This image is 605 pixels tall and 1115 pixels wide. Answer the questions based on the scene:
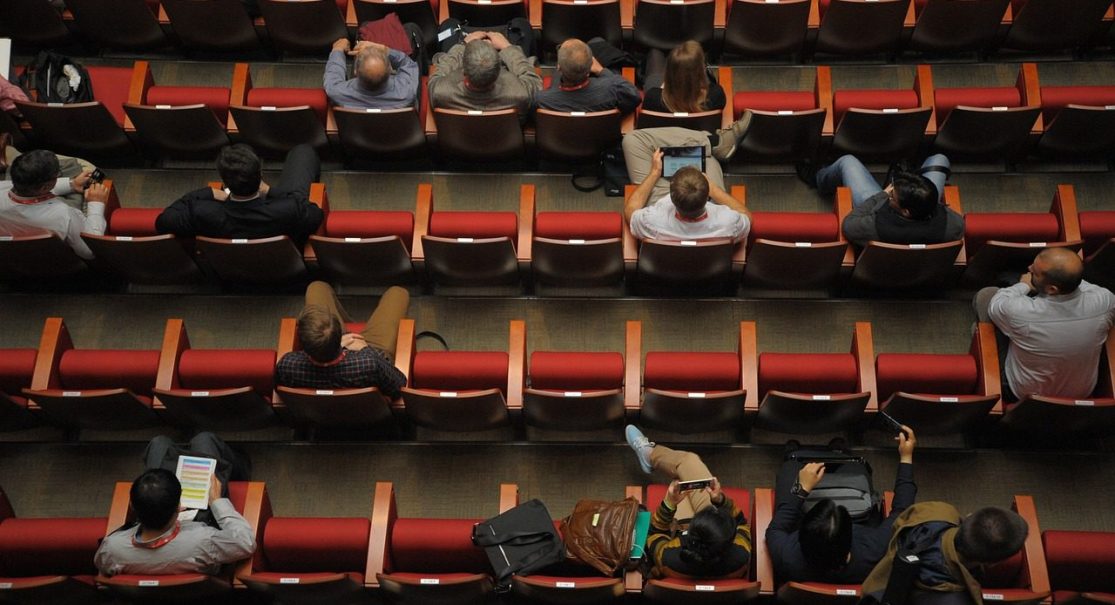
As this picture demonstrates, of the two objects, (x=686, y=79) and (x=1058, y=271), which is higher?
(x=686, y=79)

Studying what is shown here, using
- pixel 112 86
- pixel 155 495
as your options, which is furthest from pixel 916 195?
pixel 112 86

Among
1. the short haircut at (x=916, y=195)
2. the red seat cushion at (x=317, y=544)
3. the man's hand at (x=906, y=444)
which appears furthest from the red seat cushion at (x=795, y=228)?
the red seat cushion at (x=317, y=544)

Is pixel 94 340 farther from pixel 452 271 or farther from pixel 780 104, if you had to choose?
pixel 780 104

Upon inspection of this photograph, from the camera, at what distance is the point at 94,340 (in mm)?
1386

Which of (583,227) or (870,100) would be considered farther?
(870,100)

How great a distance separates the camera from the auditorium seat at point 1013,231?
1296 millimetres

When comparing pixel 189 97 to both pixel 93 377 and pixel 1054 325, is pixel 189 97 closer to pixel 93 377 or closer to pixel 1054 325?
pixel 93 377

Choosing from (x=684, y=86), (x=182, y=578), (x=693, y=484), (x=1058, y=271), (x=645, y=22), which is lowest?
(x=182, y=578)

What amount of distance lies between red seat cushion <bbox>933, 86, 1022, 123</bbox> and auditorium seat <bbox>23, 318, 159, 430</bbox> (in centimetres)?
118

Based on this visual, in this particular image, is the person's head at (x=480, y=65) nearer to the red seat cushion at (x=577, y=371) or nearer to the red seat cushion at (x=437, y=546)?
the red seat cushion at (x=577, y=371)

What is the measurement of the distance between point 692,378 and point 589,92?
463 mm

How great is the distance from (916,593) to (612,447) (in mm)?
445

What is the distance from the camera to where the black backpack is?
4.90ft

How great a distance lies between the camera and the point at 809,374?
122cm
